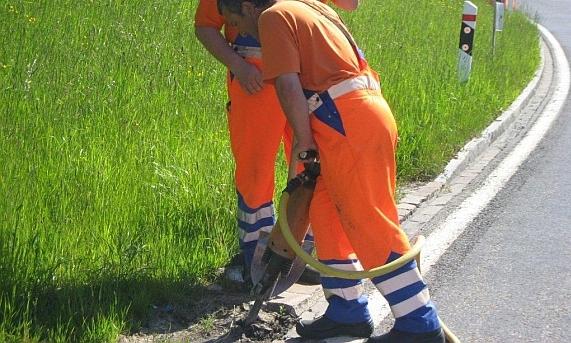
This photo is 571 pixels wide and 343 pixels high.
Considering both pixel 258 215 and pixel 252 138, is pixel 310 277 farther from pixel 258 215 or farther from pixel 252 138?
pixel 252 138

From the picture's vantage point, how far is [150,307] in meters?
5.12

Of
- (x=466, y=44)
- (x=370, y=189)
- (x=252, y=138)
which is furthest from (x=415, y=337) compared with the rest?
(x=466, y=44)

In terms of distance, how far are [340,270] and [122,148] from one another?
111 inches

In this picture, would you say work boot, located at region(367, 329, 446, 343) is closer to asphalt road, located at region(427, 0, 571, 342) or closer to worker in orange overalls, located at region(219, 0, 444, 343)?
worker in orange overalls, located at region(219, 0, 444, 343)

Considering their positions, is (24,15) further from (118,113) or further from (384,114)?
(384,114)

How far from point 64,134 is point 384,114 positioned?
10.5 feet

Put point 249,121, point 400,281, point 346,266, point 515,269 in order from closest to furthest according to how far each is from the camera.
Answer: point 400,281 < point 346,266 < point 249,121 < point 515,269

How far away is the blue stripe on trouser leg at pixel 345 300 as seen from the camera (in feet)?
16.3

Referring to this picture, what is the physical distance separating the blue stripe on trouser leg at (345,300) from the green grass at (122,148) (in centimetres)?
79

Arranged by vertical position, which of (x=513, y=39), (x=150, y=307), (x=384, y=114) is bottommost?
(x=513, y=39)

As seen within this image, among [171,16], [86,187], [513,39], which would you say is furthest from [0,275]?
[513,39]

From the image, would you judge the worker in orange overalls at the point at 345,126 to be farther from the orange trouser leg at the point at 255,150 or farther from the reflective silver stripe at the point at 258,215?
the reflective silver stripe at the point at 258,215

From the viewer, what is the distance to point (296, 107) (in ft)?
15.0

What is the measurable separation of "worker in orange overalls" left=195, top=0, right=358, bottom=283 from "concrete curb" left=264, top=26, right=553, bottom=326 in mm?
307
